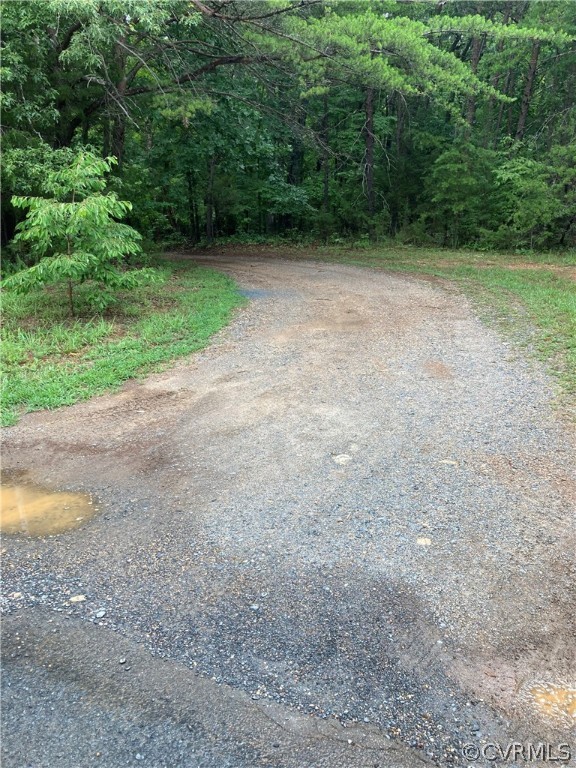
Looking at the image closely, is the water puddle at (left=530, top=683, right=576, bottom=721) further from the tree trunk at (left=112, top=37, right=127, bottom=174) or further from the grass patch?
the tree trunk at (left=112, top=37, right=127, bottom=174)

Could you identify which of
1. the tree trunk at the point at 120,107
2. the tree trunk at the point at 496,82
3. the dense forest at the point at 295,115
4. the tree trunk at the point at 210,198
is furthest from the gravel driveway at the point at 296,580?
the tree trunk at the point at 496,82

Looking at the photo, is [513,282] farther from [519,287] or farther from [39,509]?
[39,509]

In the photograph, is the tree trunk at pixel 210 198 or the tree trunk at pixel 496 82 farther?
the tree trunk at pixel 210 198

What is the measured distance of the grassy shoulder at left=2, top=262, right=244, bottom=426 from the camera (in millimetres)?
5648

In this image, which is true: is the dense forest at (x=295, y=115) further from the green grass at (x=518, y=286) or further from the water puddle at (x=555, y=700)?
the water puddle at (x=555, y=700)

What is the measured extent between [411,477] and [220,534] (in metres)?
1.43

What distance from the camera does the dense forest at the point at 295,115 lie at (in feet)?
31.3

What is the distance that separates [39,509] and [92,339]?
3.81 meters

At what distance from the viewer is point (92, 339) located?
7.07 metres

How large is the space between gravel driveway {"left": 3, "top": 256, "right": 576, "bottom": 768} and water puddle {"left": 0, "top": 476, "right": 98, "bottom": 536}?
120mm

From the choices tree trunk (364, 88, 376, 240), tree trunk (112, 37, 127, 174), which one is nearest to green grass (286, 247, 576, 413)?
tree trunk (364, 88, 376, 240)

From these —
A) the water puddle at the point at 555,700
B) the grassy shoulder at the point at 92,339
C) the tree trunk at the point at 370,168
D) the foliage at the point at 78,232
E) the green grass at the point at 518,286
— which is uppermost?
the tree trunk at the point at 370,168

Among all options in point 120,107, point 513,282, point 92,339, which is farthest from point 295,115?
point 92,339

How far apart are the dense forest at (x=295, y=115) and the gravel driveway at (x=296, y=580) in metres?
5.52
